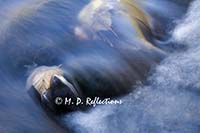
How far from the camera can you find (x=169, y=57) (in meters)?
6.83

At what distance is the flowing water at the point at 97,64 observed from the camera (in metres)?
5.75

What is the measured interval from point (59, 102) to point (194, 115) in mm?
1752

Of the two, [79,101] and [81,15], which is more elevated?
[81,15]

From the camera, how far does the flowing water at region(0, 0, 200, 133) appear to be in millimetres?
5750

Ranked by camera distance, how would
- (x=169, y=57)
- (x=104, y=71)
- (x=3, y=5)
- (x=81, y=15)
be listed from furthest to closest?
(x=3, y=5) < (x=81, y=15) < (x=169, y=57) < (x=104, y=71)

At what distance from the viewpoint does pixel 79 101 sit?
19.7 ft

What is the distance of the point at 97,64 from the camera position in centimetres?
651

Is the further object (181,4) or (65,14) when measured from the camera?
(181,4)

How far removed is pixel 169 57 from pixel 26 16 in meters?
2.47

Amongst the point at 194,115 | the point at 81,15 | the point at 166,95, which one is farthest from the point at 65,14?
the point at 194,115

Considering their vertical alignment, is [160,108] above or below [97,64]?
below

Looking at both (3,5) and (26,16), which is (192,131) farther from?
(3,5)

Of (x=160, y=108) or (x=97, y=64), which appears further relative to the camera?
(x=97, y=64)

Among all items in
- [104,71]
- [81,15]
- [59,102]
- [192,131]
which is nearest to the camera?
[192,131]
